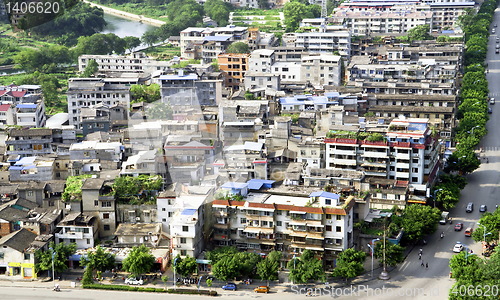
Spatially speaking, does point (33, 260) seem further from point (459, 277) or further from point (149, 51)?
point (149, 51)

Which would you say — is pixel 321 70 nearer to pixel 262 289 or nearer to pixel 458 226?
pixel 458 226

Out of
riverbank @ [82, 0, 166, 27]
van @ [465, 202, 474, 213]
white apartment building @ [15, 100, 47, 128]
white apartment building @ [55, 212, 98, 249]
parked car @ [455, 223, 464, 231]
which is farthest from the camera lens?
riverbank @ [82, 0, 166, 27]

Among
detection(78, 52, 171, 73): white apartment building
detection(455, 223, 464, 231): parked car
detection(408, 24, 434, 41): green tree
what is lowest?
detection(455, 223, 464, 231): parked car

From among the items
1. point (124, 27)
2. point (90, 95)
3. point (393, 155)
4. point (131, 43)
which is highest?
point (124, 27)

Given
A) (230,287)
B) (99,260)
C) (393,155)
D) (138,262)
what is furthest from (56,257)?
(393,155)

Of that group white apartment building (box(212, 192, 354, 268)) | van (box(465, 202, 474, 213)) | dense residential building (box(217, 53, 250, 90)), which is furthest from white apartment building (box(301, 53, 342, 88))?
white apartment building (box(212, 192, 354, 268))

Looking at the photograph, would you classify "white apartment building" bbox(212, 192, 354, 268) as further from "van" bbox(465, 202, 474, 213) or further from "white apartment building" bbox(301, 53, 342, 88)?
"white apartment building" bbox(301, 53, 342, 88)

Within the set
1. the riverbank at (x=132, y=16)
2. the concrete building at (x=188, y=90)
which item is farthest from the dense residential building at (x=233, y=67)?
the riverbank at (x=132, y=16)
